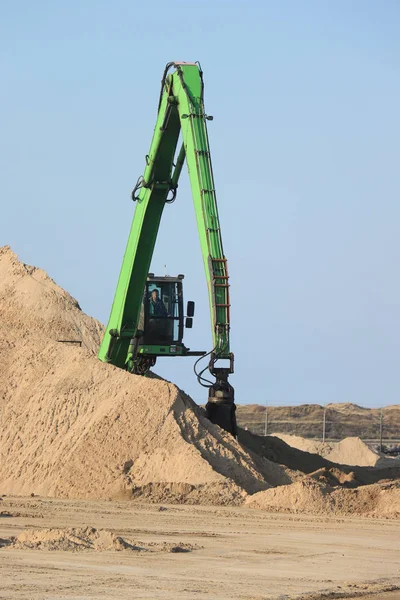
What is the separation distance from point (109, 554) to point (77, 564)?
886 millimetres

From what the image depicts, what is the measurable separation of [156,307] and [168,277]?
0.74 metres

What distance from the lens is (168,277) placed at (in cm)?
2570

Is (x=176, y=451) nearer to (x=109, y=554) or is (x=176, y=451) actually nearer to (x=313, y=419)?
(x=109, y=554)

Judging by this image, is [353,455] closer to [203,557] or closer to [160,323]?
[160,323]

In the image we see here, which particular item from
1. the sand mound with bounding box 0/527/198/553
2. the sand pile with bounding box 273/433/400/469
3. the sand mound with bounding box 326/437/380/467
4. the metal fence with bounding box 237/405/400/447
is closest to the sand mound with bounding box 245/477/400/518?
the sand mound with bounding box 0/527/198/553

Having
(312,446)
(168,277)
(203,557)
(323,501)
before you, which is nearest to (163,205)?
(168,277)

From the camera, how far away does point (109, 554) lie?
12.5 meters

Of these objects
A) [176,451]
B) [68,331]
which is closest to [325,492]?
[176,451]

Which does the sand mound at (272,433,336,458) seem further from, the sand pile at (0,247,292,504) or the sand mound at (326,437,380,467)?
the sand pile at (0,247,292,504)

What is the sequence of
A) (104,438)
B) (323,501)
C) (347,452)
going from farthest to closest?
(347,452) < (104,438) < (323,501)

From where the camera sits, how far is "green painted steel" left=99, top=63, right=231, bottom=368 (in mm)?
20641

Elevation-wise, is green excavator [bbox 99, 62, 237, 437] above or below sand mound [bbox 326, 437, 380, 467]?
above

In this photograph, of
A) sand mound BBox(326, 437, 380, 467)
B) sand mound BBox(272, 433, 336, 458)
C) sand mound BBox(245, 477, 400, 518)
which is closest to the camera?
sand mound BBox(245, 477, 400, 518)

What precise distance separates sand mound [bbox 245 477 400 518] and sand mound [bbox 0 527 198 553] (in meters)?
5.37
